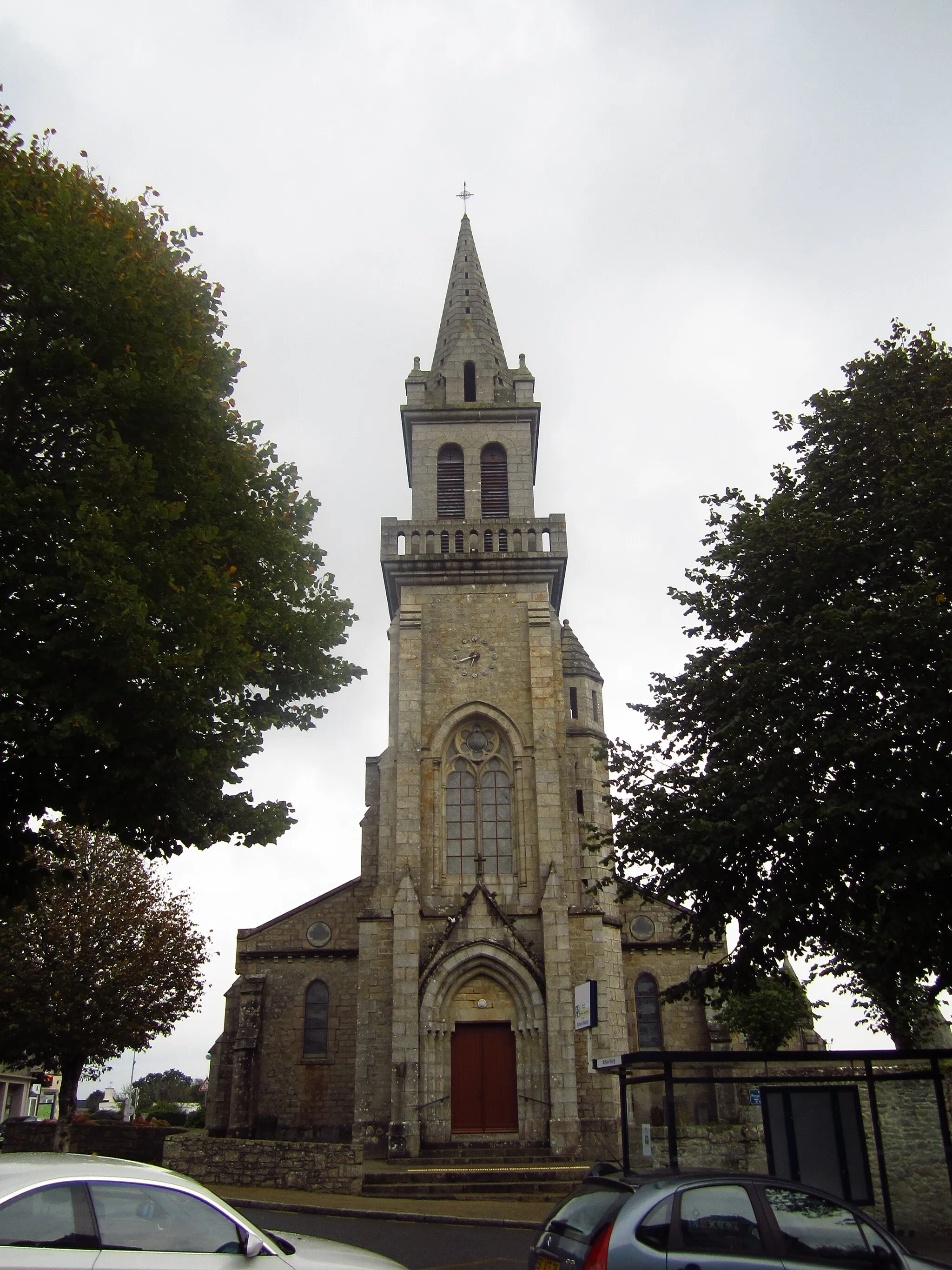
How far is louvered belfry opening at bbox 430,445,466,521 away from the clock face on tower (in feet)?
14.0

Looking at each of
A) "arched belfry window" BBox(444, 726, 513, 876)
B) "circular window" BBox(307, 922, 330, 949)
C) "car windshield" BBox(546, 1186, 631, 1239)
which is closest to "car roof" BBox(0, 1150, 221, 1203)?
"car windshield" BBox(546, 1186, 631, 1239)

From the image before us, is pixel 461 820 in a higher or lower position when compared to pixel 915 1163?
higher

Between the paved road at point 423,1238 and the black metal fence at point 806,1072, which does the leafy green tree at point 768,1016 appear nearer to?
the paved road at point 423,1238

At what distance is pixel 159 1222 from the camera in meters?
5.86

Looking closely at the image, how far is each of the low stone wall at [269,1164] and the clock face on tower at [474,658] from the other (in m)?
12.6

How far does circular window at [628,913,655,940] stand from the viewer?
27.1m

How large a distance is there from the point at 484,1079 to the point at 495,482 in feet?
56.4

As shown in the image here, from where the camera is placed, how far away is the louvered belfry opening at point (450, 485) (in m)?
29.8

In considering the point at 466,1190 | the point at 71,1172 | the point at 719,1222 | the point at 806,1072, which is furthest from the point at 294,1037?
the point at 71,1172

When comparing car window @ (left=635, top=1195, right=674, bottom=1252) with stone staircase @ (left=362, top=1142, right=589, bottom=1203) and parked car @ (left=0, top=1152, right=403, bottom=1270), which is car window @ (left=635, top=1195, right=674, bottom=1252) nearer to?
parked car @ (left=0, top=1152, right=403, bottom=1270)

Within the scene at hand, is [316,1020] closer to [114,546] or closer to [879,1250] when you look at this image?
[114,546]

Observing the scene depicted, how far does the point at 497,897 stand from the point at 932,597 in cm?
→ 1527

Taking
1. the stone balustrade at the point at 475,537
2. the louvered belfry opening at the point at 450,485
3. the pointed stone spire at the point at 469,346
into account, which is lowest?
the stone balustrade at the point at 475,537

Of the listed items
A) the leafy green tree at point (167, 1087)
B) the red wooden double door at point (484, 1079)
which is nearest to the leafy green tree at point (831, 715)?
the red wooden double door at point (484, 1079)
